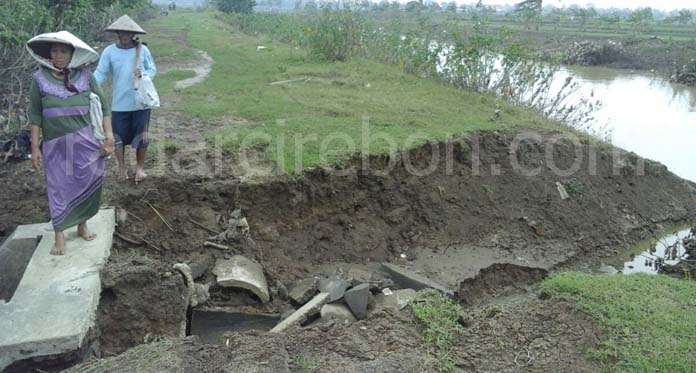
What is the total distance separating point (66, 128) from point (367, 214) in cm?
340

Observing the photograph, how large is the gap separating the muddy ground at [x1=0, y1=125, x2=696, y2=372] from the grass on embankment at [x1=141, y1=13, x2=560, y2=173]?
0.42 metres

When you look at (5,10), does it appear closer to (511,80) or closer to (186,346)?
(186,346)

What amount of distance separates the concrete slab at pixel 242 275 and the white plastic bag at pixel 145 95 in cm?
161

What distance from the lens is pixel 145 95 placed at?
17.3ft

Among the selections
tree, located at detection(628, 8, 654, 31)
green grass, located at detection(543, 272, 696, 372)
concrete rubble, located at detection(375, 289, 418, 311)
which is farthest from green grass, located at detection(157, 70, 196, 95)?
A: tree, located at detection(628, 8, 654, 31)

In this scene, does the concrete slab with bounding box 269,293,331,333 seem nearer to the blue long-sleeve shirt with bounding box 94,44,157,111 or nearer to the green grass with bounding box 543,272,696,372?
the green grass with bounding box 543,272,696,372

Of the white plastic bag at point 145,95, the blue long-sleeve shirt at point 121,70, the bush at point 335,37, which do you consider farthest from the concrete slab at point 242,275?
the bush at point 335,37

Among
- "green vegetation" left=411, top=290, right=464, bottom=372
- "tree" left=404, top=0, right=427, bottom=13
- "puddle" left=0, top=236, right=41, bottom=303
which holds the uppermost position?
"tree" left=404, top=0, right=427, bottom=13

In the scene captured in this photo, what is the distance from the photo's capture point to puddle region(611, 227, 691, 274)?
265 inches

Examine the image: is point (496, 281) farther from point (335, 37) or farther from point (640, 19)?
point (640, 19)

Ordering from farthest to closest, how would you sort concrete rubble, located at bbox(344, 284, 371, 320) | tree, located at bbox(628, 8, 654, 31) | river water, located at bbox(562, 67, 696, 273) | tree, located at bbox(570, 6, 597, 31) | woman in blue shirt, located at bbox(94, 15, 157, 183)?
tree, located at bbox(570, 6, 597, 31)
tree, located at bbox(628, 8, 654, 31)
river water, located at bbox(562, 67, 696, 273)
woman in blue shirt, located at bbox(94, 15, 157, 183)
concrete rubble, located at bbox(344, 284, 371, 320)

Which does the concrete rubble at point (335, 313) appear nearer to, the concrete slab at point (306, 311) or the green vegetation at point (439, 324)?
the concrete slab at point (306, 311)

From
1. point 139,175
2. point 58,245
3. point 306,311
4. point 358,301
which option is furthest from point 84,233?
point 358,301

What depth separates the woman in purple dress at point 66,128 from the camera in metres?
4.04
